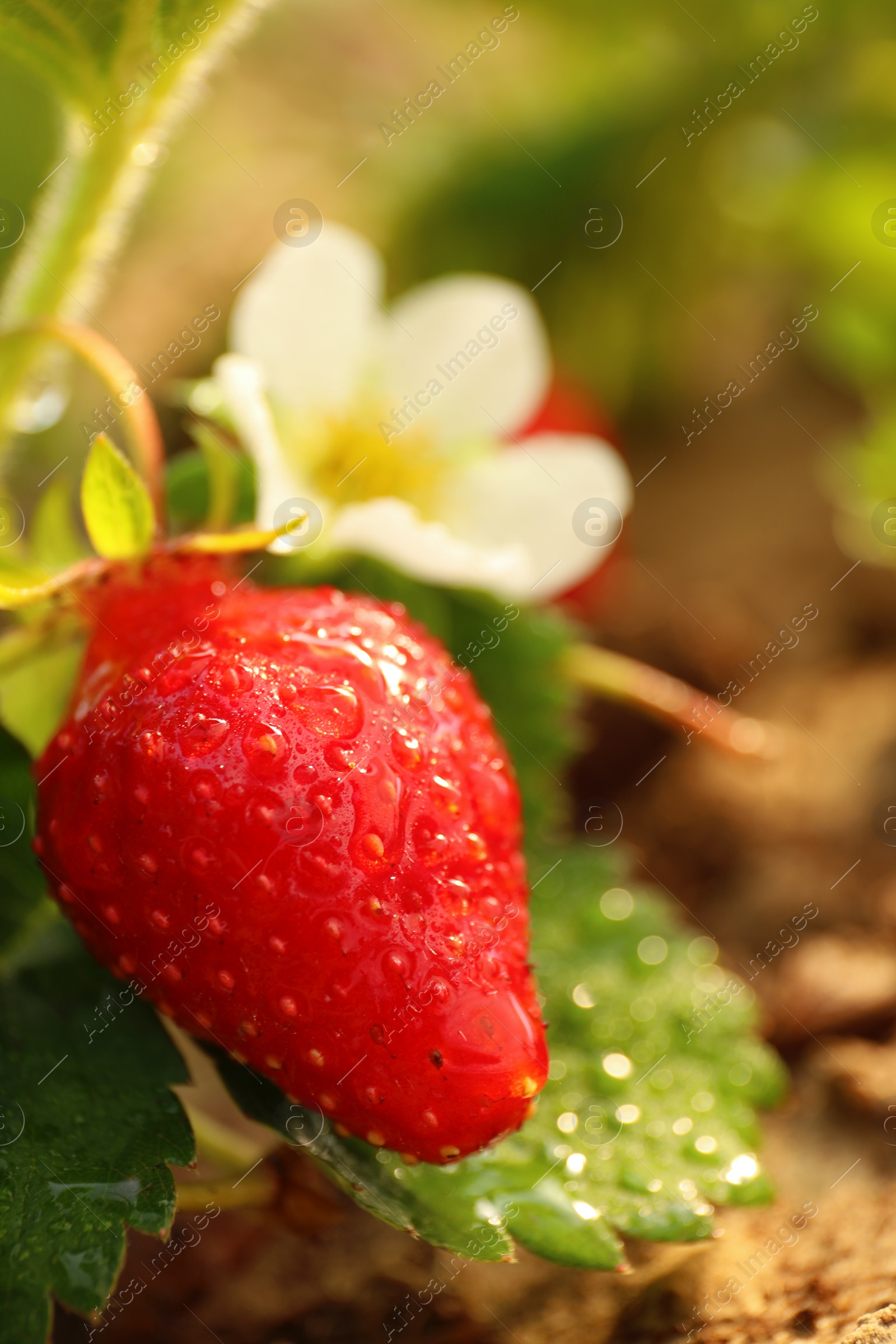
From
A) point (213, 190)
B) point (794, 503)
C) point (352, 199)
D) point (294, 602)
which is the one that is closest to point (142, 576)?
point (294, 602)

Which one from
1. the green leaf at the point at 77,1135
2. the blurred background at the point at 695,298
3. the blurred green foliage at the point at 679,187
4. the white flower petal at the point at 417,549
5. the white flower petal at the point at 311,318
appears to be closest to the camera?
the green leaf at the point at 77,1135

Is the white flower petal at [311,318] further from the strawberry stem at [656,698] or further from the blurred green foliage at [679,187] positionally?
the blurred green foliage at [679,187]

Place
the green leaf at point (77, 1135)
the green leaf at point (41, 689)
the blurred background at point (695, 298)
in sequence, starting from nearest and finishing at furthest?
the green leaf at point (77, 1135) → the green leaf at point (41, 689) → the blurred background at point (695, 298)

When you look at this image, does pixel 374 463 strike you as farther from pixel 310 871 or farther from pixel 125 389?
pixel 310 871

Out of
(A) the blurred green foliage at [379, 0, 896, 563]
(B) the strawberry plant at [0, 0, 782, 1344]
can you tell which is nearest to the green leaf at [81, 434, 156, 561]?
(B) the strawberry plant at [0, 0, 782, 1344]

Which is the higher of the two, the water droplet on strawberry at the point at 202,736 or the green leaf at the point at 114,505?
the green leaf at the point at 114,505

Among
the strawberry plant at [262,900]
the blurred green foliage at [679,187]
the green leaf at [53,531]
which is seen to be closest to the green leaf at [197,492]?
the strawberry plant at [262,900]

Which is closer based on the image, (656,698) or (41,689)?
(41,689)

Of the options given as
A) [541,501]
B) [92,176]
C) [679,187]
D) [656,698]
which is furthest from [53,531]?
[679,187]
